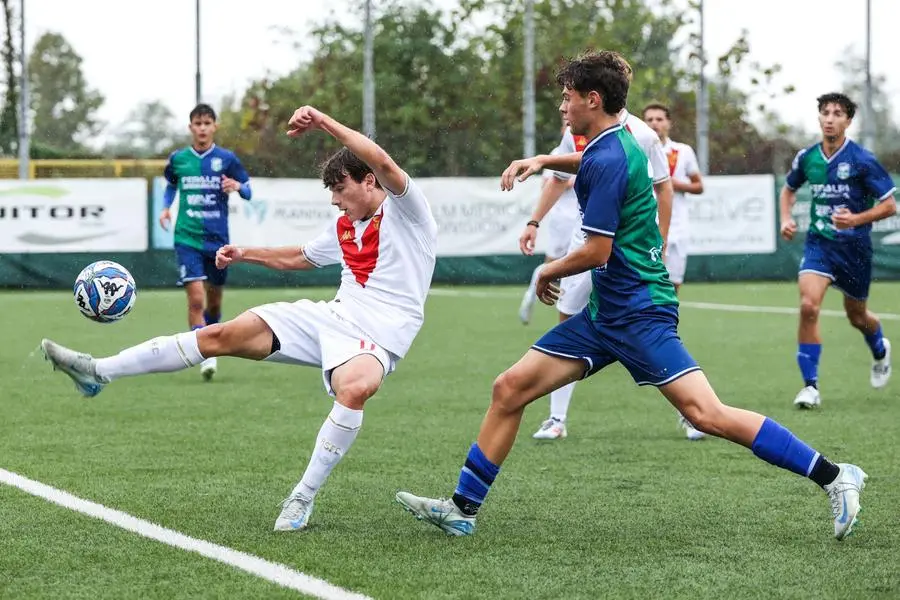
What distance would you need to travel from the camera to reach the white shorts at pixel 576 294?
26.5 ft

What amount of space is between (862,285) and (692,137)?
23505mm

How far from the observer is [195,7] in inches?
1030

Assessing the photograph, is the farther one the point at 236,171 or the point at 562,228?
the point at 236,171

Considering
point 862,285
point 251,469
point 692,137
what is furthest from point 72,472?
point 692,137

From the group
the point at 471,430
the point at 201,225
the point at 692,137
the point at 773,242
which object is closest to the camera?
the point at 471,430

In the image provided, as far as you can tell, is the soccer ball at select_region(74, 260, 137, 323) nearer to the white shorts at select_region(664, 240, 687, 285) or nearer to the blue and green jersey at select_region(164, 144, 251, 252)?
the white shorts at select_region(664, 240, 687, 285)

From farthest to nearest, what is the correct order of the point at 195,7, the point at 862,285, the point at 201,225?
the point at 195,7 < the point at 201,225 < the point at 862,285

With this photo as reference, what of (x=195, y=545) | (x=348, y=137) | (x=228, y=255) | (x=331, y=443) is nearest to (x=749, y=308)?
(x=228, y=255)

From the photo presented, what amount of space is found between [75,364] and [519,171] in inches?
77.2

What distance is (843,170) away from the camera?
32.0 ft

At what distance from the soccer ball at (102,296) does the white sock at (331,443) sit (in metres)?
1.27

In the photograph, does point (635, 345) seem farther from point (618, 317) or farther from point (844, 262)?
point (844, 262)

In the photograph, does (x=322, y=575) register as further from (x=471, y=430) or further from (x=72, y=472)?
(x=471, y=430)

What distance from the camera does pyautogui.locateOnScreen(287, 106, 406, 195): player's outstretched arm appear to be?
5.21 metres
